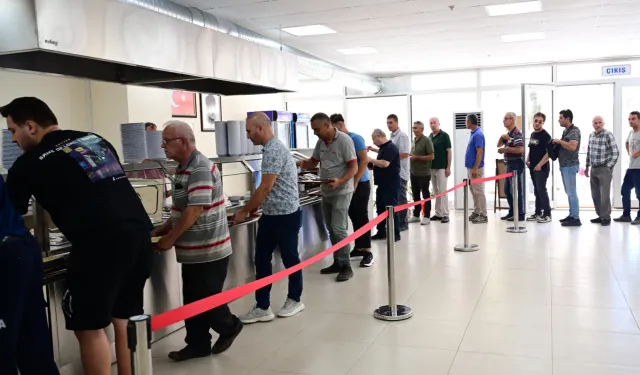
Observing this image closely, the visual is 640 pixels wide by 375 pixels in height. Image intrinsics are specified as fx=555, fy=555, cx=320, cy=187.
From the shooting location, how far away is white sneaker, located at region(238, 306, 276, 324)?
3965 millimetres

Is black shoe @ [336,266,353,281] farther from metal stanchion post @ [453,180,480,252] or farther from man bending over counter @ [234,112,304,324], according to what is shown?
metal stanchion post @ [453,180,480,252]

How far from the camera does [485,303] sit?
4.25m

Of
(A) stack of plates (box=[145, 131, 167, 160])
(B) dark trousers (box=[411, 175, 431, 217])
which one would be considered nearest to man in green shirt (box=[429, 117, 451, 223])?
(B) dark trousers (box=[411, 175, 431, 217])

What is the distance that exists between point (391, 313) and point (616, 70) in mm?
9099

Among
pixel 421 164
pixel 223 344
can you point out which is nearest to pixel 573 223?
pixel 421 164

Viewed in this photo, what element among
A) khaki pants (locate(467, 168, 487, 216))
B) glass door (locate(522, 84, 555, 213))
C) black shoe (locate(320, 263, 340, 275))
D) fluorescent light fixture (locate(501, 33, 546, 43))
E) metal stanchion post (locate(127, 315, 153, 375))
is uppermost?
fluorescent light fixture (locate(501, 33, 546, 43))

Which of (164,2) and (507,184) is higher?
(164,2)

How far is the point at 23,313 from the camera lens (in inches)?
88.8

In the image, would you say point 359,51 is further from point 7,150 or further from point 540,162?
point 7,150

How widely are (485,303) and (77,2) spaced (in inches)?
136

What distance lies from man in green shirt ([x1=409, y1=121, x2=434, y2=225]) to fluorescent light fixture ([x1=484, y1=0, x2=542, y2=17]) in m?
2.03

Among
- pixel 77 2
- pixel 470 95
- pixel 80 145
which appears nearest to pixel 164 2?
pixel 77 2

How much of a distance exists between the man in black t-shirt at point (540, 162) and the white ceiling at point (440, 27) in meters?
1.42

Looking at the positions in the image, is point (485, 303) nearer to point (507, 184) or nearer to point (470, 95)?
point (507, 184)
